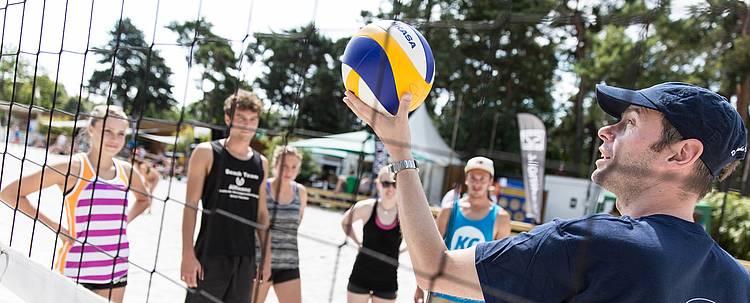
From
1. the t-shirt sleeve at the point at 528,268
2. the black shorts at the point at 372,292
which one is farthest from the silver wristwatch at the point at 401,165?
the black shorts at the point at 372,292

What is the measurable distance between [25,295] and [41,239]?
238 centimetres

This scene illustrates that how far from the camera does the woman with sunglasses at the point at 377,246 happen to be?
9.55ft

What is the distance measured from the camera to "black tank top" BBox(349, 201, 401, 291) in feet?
9.54

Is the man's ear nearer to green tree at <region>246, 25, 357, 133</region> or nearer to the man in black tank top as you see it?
the man in black tank top

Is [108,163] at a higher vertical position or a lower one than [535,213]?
higher

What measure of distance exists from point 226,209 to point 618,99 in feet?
5.94

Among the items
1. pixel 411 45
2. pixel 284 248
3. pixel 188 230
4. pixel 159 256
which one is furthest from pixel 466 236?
pixel 159 256

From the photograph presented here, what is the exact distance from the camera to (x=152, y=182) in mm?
5965

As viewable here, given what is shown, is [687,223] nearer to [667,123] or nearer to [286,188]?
[667,123]

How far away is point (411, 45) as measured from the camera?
5.16 ft

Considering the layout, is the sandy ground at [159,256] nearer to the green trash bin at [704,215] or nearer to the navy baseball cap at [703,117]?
the navy baseball cap at [703,117]

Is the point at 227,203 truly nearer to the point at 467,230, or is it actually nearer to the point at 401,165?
the point at 467,230

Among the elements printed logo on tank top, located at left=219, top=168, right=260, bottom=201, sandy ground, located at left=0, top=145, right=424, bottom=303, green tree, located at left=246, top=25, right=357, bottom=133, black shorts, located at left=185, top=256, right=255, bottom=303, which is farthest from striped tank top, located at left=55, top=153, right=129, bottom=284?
green tree, located at left=246, top=25, right=357, bottom=133

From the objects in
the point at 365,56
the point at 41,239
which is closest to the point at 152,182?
the point at 41,239
